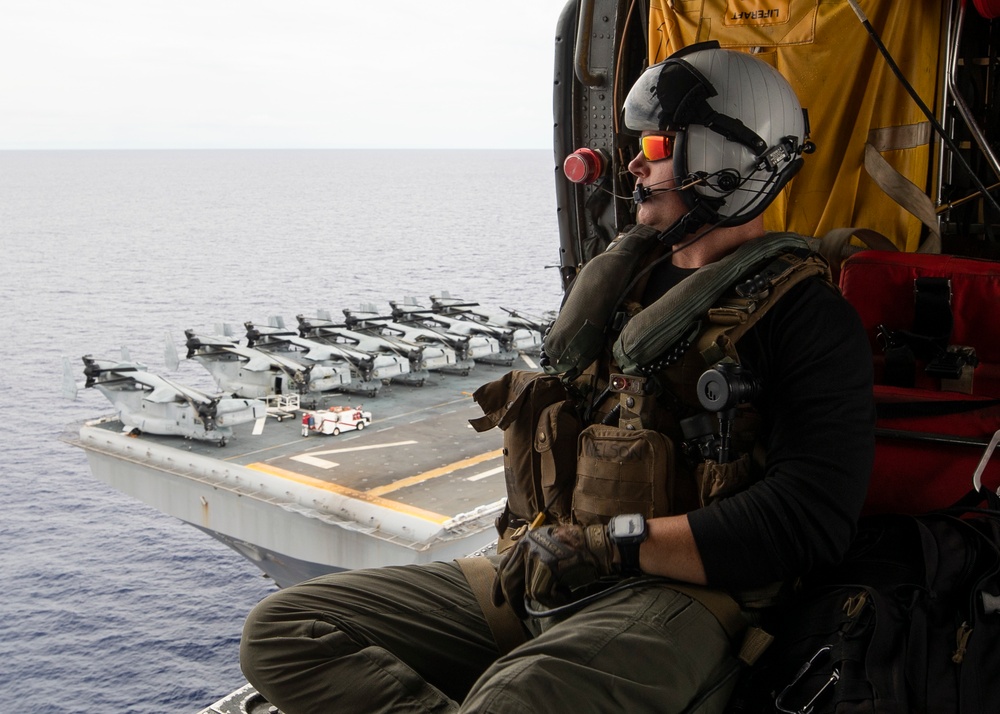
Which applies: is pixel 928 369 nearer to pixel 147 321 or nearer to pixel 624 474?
pixel 624 474

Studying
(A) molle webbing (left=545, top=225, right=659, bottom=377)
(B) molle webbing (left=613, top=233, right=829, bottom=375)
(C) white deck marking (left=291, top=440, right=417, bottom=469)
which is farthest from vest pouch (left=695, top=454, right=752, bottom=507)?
(C) white deck marking (left=291, top=440, right=417, bottom=469)

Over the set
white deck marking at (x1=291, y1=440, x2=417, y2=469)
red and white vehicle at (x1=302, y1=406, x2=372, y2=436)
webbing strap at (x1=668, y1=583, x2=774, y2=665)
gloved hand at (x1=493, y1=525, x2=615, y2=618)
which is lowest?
white deck marking at (x1=291, y1=440, x2=417, y2=469)

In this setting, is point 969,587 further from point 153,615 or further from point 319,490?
point 153,615

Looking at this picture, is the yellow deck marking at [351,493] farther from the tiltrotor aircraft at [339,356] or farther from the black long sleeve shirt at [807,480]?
the black long sleeve shirt at [807,480]

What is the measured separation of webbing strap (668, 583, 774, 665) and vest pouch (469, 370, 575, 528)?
22.0 inches

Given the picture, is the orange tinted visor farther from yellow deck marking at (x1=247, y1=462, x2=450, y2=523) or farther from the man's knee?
yellow deck marking at (x1=247, y1=462, x2=450, y2=523)

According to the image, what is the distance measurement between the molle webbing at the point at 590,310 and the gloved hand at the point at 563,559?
609 millimetres

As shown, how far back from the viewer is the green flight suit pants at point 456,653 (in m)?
2.16

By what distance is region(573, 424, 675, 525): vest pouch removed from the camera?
2551mm

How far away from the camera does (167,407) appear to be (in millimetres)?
21359

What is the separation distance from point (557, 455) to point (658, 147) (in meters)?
1.00

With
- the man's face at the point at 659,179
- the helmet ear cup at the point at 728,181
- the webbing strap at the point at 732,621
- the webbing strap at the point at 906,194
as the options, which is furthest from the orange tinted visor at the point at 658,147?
the webbing strap at the point at 906,194

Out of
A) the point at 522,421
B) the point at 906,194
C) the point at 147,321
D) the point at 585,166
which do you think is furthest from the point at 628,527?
the point at 147,321

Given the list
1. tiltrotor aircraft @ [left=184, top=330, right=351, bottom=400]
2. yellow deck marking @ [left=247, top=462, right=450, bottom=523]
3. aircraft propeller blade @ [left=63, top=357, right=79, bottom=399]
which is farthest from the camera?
tiltrotor aircraft @ [left=184, top=330, right=351, bottom=400]
